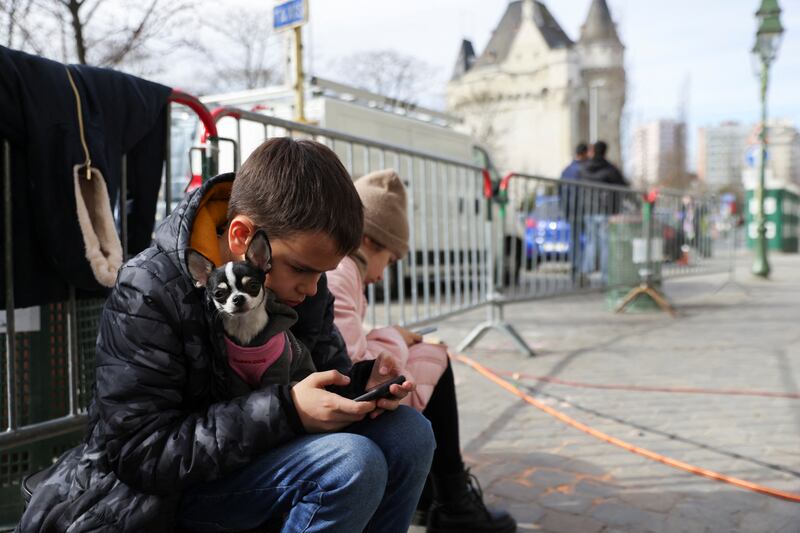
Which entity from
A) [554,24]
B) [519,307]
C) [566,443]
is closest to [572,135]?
[554,24]

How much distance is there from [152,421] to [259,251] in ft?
1.35

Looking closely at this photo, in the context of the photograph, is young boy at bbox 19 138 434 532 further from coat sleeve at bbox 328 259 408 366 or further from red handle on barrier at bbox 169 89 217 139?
red handle on barrier at bbox 169 89 217 139

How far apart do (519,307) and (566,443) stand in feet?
19.5

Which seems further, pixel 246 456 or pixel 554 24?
pixel 554 24

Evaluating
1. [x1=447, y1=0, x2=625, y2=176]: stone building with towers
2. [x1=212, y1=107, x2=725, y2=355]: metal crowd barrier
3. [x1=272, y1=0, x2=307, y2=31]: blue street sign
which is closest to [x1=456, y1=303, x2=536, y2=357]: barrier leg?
[x1=212, y1=107, x2=725, y2=355]: metal crowd barrier

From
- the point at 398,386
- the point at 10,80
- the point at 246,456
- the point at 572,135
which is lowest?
the point at 246,456

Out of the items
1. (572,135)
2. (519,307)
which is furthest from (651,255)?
(572,135)

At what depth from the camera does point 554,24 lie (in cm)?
7175

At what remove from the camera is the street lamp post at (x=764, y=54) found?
13.0 metres

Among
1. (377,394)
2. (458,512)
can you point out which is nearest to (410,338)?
(458,512)

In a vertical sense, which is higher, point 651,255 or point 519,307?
point 651,255

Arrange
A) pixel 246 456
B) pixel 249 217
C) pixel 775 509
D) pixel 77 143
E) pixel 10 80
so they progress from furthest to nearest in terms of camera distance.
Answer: pixel 775 509 → pixel 77 143 → pixel 10 80 → pixel 249 217 → pixel 246 456

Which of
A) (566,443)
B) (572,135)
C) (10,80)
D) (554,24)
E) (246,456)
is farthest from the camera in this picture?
(554,24)

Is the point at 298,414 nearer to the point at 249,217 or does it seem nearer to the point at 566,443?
the point at 249,217
